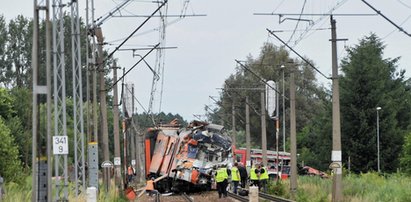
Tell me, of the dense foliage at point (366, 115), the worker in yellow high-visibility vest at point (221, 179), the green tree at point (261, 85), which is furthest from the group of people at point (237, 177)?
the green tree at point (261, 85)

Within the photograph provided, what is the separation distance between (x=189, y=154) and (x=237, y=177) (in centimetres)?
269

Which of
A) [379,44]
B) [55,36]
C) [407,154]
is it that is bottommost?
[407,154]

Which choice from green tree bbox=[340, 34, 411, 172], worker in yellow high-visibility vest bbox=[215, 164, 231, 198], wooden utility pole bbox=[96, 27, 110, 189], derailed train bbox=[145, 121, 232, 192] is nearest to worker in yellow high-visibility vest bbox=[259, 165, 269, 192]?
derailed train bbox=[145, 121, 232, 192]

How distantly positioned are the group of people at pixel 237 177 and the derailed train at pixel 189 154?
827 mm

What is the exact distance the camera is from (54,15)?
1964 centimetres

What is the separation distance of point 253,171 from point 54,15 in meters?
20.0

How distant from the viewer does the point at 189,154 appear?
117 feet

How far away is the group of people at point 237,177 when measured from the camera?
33281 mm

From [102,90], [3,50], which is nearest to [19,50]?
[3,50]

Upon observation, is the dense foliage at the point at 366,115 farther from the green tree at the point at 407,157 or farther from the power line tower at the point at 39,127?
the power line tower at the point at 39,127

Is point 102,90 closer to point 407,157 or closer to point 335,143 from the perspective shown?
point 335,143

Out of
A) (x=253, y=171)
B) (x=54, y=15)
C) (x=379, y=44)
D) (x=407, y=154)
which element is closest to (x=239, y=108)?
(x=379, y=44)

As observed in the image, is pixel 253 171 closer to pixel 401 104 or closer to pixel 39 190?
pixel 39 190

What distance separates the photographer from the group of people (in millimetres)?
33281
